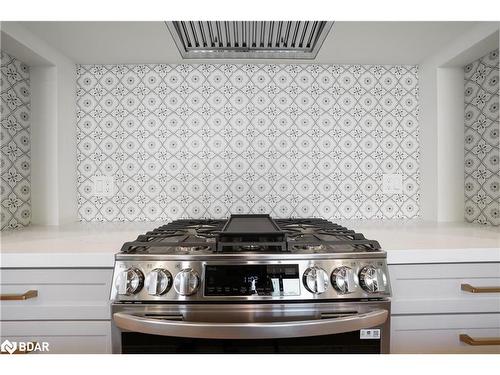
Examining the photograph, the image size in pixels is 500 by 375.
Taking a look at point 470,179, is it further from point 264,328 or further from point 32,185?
point 32,185

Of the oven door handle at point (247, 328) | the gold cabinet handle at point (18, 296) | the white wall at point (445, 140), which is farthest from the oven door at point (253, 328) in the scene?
the white wall at point (445, 140)

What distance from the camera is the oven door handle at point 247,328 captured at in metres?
0.89

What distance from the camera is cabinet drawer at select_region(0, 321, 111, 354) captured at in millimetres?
1059

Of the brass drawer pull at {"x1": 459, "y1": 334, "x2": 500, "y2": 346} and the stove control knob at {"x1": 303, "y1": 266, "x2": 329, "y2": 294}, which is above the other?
the stove control knob at {"x1": 303, "y1": 266, "x2": 329, "y2": 294}

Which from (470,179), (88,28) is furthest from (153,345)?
(470,179)

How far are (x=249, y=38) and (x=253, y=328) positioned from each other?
1137 mm

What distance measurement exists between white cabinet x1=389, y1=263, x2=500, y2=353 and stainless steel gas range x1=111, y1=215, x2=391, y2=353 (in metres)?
0.11

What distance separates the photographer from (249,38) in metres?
1.40

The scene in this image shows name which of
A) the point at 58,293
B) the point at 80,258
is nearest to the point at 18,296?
the point at 58,293

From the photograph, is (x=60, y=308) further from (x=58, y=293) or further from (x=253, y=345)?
(x=253, y=345)

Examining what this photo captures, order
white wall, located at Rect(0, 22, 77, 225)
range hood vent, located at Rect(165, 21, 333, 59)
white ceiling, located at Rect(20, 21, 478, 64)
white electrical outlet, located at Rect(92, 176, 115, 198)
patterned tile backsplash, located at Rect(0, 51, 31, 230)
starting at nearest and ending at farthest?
range hood vent, located at Rect(165, 21, 333, 59) < white ceiling, located at Rect(20, 21, 478, 64) < patterned tile backsplash, located at Rect(0, 51, 31, 230) < white wall, located at Rect(0, 22, 77, 225) < white electrical outlet, located at Rect(92, 176, 115, 198)

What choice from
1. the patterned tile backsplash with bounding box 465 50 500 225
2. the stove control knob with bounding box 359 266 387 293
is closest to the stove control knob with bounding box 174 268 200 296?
the stove control knob with bounding box 359 266 387 293

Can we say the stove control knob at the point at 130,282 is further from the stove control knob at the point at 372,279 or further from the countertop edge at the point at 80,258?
the stove control knob at the point at 372,279

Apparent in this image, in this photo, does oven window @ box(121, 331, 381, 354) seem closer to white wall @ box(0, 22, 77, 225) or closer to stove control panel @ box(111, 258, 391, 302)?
stove control panel @ box(111, 258, 391, 302)
